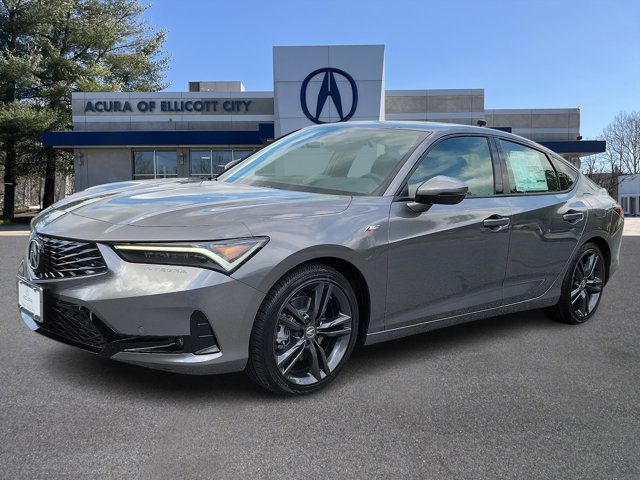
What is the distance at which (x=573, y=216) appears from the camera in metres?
4.77

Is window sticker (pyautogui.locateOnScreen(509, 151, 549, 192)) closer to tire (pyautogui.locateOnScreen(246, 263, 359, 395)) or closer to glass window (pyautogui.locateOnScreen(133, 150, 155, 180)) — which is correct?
tire (pyautogui.locateOnScreen(246, 263, 359, 395))

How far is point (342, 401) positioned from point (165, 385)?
100 centimetres

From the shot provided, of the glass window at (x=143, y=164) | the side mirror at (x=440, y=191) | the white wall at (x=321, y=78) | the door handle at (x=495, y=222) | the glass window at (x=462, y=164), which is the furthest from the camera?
the glass window at (x=143, y=164)

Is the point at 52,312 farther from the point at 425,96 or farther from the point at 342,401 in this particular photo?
the point at 425,96

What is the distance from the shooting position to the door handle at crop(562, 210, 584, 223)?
470 cm

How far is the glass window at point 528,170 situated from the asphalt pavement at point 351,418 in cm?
121

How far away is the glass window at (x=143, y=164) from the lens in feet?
91.4

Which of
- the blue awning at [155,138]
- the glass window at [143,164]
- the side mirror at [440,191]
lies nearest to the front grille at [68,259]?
the side mirror at [440,191]

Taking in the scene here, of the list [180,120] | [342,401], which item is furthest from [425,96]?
[342,401]

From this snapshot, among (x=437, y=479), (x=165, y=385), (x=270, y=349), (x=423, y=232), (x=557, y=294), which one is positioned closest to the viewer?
(x=437, y=479)

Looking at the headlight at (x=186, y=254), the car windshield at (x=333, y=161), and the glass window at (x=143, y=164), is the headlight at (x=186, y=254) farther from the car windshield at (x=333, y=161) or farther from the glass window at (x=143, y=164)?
the glass window at (x=143, y=164)

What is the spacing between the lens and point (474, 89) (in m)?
29.4

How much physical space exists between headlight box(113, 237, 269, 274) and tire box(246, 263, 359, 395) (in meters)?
0.31

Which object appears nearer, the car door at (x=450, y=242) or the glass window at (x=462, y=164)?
the car door at (x=450, y=242)
